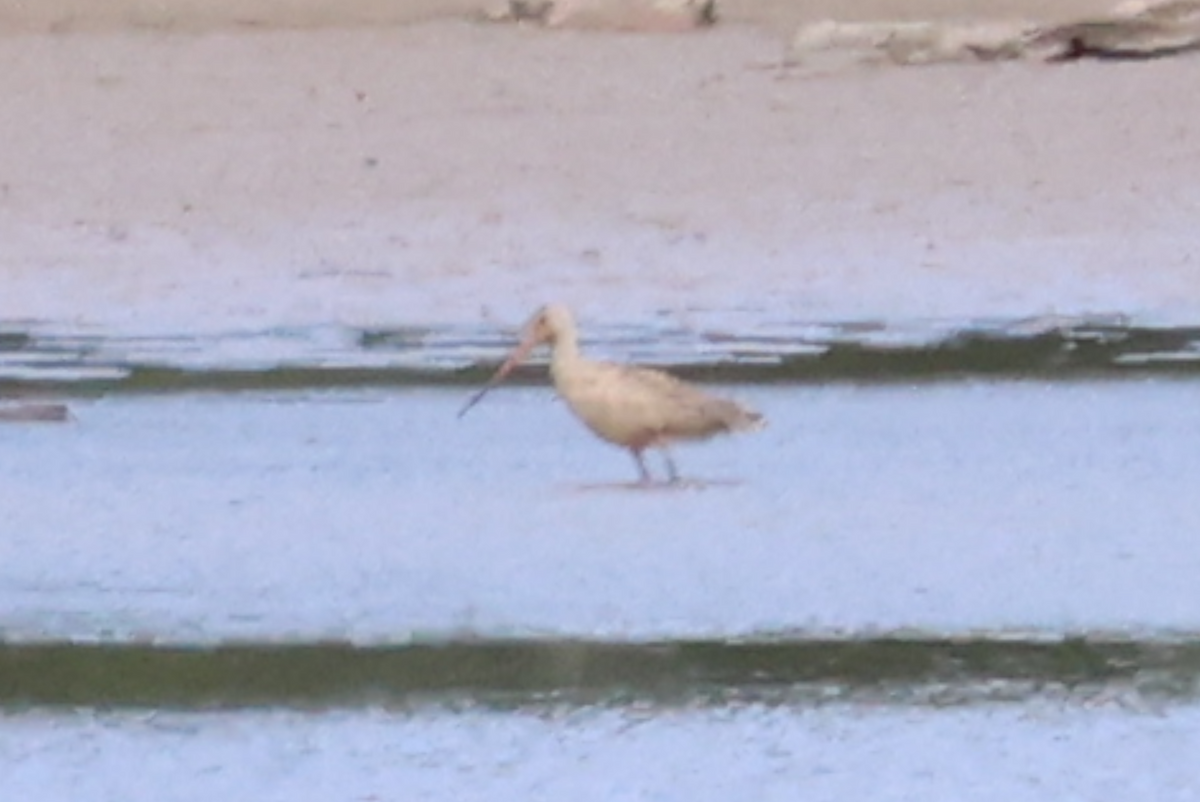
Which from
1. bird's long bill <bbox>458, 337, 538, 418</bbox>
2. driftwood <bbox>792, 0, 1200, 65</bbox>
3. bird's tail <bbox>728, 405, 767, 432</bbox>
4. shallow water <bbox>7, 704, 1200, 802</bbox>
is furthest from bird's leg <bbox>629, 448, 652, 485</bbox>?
driftwood <bbox>792, 0, 1200, 65</bbox>

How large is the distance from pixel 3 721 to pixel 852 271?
2.90m

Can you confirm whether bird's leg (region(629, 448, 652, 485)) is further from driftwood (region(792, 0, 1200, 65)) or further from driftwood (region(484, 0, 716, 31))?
driftwood (region(484, 0, 716, 31))

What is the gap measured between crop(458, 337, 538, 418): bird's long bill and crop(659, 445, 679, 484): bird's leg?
26 cm

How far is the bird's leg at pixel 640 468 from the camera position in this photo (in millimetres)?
4461

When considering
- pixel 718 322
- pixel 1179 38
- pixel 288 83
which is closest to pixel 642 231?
pixel 718 322

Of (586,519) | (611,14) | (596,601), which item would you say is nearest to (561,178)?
(611,14)

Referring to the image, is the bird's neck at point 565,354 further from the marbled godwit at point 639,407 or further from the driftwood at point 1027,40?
the driftwood at point 1027,40

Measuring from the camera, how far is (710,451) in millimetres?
4676

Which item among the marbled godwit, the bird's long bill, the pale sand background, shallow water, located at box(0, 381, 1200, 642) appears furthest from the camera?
the pale sand background

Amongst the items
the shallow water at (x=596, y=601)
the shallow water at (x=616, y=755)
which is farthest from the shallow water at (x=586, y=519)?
the shallow water at (x=616, y=755)

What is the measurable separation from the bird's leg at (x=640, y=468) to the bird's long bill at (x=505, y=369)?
0.89ft

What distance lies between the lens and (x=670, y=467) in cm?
452

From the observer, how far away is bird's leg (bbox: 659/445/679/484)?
4469mm

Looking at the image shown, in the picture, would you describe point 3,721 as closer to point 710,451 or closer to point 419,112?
point 710,451
